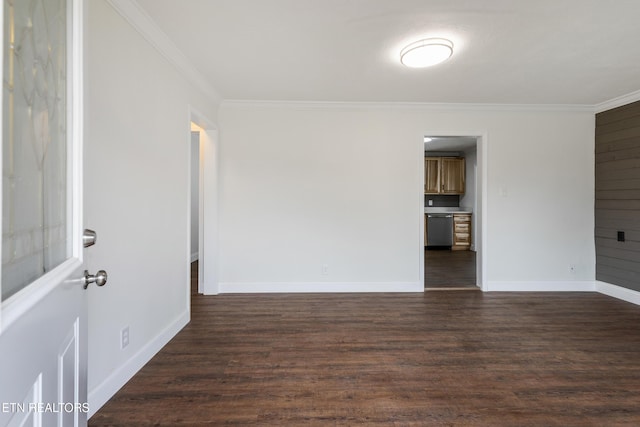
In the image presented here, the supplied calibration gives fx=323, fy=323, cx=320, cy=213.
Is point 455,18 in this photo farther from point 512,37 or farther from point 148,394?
point 148,394

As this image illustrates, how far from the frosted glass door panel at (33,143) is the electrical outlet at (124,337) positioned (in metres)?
1.39

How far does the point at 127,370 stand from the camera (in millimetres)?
2047

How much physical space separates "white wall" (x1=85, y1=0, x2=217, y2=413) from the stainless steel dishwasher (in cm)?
585

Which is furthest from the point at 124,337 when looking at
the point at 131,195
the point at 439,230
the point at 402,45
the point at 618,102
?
the point at 439,230

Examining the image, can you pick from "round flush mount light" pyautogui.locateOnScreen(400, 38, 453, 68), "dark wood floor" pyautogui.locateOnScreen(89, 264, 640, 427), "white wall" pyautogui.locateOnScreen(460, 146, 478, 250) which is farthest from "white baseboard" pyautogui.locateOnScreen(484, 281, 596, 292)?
"white wall" pyautogui.locateOnScreen(460, 146, 478, 250)

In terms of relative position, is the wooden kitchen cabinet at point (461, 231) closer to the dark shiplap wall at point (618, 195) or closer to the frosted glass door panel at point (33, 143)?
the dark shiplap wall at point (618, 195)

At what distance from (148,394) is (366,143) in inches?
129

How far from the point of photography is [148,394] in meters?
1.91

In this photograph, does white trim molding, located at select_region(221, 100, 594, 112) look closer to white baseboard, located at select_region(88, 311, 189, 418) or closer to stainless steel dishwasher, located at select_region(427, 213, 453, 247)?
white baseboard, located at select_region(88, 311, 189, 418)

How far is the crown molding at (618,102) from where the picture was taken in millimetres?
3553

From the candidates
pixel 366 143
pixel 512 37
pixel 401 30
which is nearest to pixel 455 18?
pixel 401 30

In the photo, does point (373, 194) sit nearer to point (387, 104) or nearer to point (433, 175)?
point (387, 104)

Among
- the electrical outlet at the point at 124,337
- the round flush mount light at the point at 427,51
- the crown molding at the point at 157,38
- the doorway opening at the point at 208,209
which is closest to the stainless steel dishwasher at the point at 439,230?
the doorway opening at the point at 208,209

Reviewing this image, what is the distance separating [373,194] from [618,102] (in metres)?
3.00
